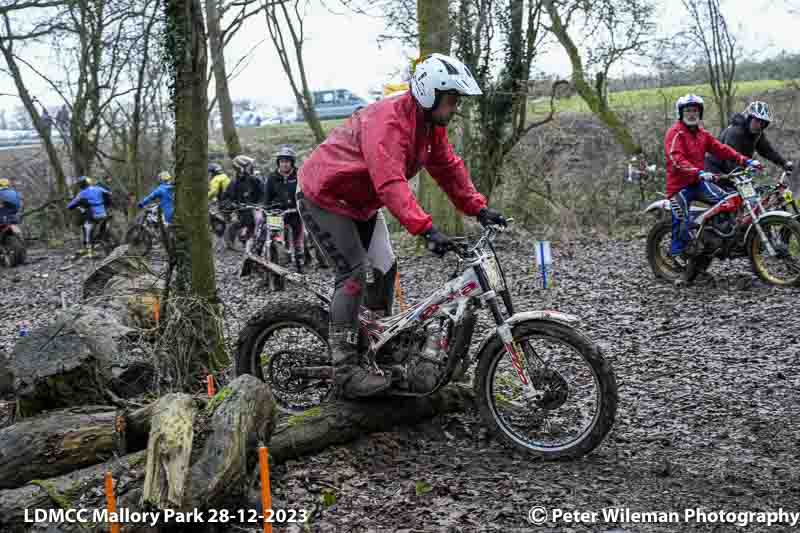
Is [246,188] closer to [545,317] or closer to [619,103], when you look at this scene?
[619,103]

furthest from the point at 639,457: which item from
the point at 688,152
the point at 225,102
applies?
the point at 225,102

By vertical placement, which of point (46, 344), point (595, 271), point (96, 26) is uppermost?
point (96, 26)

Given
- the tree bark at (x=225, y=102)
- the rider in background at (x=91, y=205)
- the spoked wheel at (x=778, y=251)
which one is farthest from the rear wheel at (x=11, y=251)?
the spoked wheel at (x=778, y=251)

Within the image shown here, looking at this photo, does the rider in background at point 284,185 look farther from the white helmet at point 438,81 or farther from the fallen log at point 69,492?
the fallen log at point 69,492

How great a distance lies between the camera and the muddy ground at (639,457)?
3938mm

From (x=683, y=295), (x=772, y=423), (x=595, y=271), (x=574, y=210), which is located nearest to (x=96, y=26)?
(x=574, y=210)

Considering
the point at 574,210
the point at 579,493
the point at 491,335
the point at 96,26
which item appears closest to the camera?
the point at 579,493

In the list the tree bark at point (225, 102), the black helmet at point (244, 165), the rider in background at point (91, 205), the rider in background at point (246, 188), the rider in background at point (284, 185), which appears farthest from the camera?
the tree bark at point (225, 102)

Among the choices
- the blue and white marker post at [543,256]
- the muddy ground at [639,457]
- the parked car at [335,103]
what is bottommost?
the muddy ground at [639,457]

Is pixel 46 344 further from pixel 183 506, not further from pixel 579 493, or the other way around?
pixel 579 493

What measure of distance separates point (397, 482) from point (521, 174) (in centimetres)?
1325

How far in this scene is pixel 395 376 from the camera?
4.96 metres

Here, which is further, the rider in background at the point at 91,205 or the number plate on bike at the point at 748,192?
the rider in background at the point at 91,205

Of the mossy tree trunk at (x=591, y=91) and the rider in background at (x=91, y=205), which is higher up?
the mossy tree trunk at (x=591, y=91)
